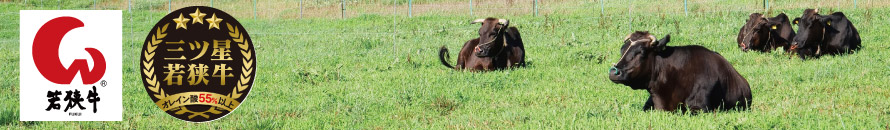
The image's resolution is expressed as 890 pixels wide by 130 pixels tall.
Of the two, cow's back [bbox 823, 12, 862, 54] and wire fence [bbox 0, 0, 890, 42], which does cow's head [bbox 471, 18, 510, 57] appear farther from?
wire fence [bbox 0, 0, 890, 42]

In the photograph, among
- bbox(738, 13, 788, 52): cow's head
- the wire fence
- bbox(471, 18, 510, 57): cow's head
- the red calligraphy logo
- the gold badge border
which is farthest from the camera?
the wire fence

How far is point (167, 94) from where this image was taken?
10.4 m

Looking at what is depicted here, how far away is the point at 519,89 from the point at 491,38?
309 cm

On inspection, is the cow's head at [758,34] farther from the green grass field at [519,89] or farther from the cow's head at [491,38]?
the cow's head at [491,38]

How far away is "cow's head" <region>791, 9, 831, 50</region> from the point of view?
15359 mm

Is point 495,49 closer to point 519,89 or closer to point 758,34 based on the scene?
point 519,89

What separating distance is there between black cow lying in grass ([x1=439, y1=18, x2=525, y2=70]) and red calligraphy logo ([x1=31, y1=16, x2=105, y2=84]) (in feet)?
19.7

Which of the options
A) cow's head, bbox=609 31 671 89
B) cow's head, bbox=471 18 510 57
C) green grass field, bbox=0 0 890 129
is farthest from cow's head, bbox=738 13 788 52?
cow's head, bbox=609 31 671 89

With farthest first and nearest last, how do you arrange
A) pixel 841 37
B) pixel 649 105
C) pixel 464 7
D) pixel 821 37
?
pixel 464 7 → pixel 841 37 → pixel 821 37 → pixel 649 105

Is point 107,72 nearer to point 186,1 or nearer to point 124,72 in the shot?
point 124,72

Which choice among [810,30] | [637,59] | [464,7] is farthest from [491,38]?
[464,7]

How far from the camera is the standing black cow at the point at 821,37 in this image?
15383mm

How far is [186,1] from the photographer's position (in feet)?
148

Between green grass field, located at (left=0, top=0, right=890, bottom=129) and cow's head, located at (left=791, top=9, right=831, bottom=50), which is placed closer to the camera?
green grass field, located at (left=0, top=0, right=890, bottom=129)
